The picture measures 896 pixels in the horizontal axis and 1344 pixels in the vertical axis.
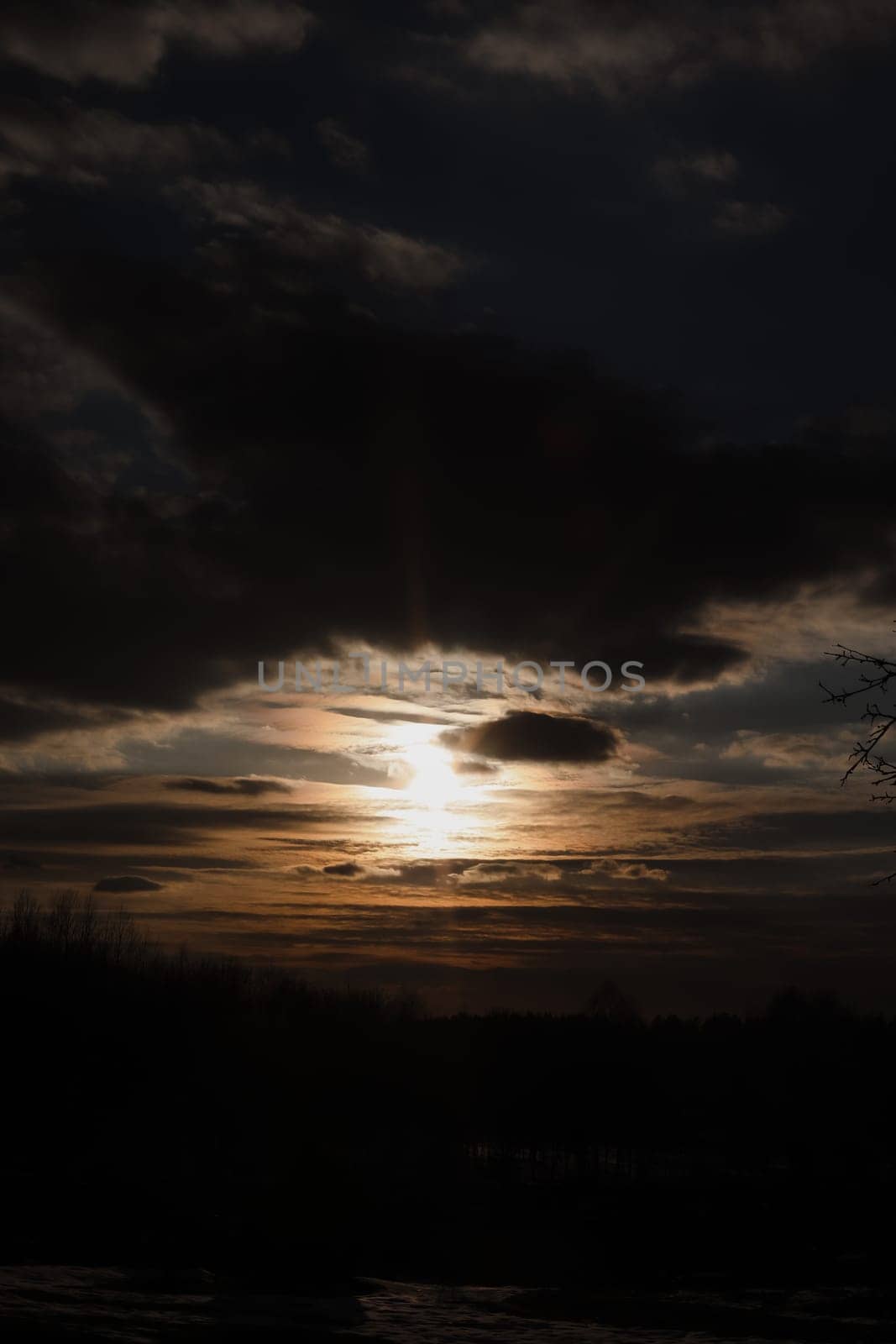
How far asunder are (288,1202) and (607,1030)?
296 feet

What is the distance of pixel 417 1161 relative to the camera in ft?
251

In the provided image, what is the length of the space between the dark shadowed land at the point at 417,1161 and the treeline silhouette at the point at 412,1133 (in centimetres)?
29

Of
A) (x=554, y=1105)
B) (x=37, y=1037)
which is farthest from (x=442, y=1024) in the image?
(x=37, y=1037)

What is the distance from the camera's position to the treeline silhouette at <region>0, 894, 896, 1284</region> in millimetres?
44844

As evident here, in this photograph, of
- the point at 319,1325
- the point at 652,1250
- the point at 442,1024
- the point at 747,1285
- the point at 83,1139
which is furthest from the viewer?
the point at 442,1024

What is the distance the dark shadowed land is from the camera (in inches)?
1280

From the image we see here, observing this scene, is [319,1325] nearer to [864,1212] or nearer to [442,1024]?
[864,1212]

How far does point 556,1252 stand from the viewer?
4769cm

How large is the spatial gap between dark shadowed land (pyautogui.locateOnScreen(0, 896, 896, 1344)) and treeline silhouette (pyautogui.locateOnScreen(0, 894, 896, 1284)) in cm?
29

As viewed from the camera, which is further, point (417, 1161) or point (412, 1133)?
point (412, 1133)

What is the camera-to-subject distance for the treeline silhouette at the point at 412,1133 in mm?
44844

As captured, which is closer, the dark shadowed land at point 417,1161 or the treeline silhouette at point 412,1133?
the dark shadowed land at point 417,1161

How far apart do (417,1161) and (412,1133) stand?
52.1ft

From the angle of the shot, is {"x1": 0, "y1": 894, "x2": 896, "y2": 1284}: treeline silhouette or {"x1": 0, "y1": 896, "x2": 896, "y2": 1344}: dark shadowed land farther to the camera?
{"x1": 0, "y1": 894, "x2": 896, "y2": 1284}: treeline silhouette
